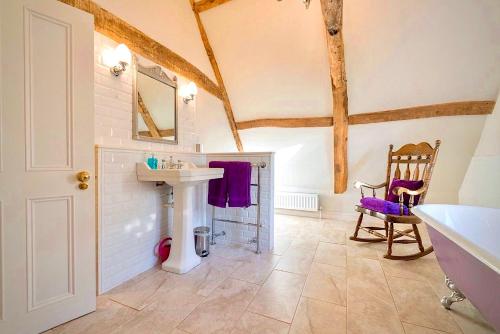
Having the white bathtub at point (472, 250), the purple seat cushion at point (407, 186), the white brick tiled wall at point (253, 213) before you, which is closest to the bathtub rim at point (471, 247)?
the white bathtub at point (472, 250)

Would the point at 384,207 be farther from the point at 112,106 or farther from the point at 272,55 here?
the point at 112,106

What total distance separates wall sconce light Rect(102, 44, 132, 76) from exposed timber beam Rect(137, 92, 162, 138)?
27cm

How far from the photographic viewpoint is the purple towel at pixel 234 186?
229 centimetres

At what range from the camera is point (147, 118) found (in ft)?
6.66

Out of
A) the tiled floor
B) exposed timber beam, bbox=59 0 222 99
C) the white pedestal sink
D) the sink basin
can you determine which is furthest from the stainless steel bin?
exposed timber beam, bbox=59 0 222 99

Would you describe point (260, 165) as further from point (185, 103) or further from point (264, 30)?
point (264, 30)

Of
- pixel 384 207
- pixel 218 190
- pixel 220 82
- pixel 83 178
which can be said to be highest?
pixel 220 82

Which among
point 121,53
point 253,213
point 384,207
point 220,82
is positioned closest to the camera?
point 121,53

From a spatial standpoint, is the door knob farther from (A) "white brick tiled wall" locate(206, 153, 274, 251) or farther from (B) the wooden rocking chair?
(B) the wooden rocking chair

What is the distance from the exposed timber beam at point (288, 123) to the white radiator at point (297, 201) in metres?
1.21

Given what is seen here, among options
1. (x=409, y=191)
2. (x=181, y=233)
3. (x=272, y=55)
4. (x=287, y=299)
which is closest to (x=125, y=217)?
(x=181, y=233)

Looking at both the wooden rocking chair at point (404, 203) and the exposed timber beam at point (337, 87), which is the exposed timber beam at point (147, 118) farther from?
the wooden rocking chair at point (404, 203)

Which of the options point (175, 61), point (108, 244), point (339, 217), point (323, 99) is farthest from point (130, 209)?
point (339, 217)

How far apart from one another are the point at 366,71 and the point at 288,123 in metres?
1.21
